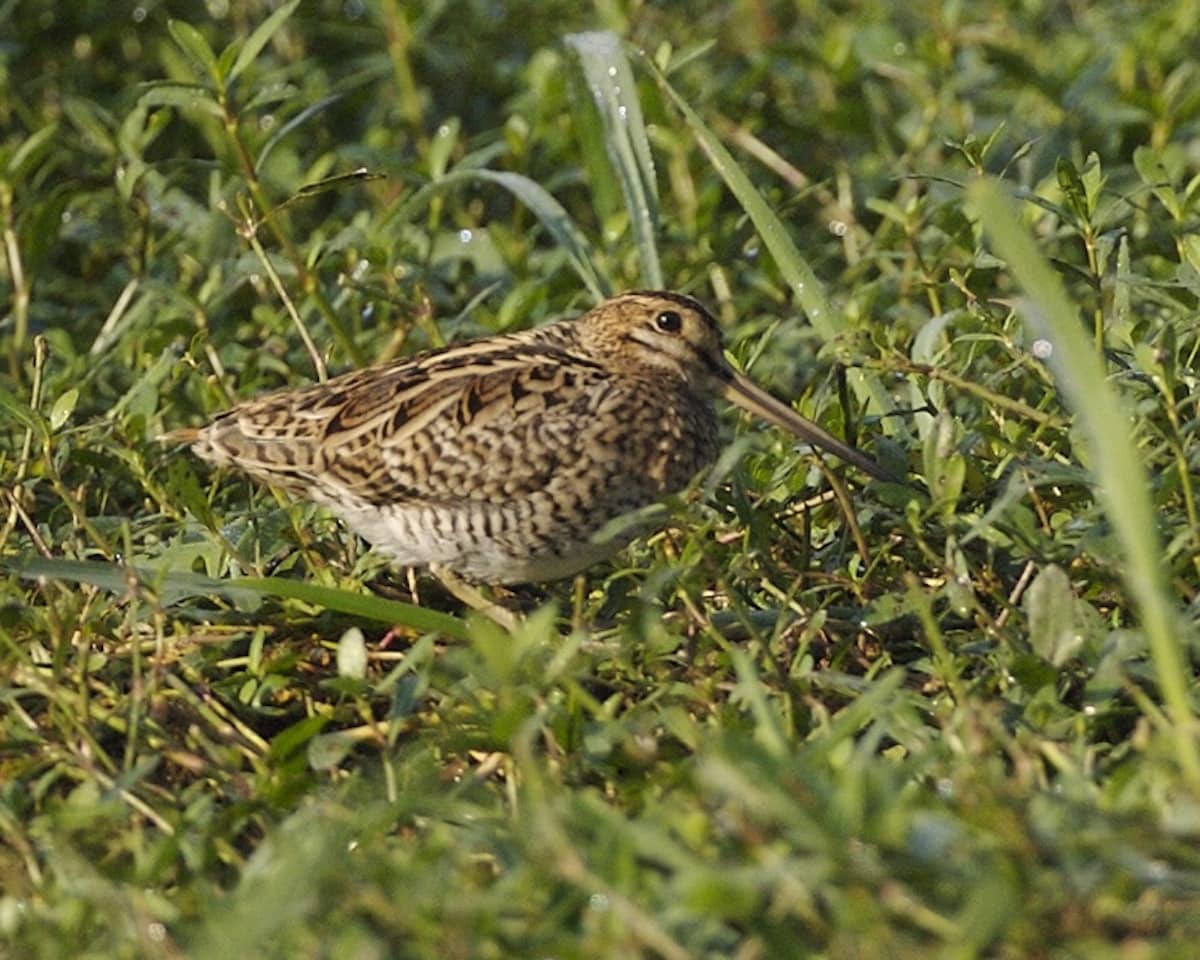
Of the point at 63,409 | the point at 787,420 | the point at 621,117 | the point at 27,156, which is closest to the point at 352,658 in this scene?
the point at 63,409

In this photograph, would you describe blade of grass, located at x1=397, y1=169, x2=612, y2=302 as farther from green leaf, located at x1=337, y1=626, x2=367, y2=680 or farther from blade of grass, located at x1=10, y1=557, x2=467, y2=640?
green leaf, located at x1=337, y1=626, x2=367, y2=680

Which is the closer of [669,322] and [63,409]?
[63,409]

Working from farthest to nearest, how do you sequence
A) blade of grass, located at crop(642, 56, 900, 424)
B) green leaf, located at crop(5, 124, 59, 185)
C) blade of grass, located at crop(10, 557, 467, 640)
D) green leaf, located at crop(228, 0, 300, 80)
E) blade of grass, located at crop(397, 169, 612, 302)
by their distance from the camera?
green leaf, located at crop(5, 124, 59, 185)
blade of grass, located at crop(397, 169, 612, 302)
green leaf, located at crop(228, 0, 300, 80)
blade of grass, located at crop(642, 56, 900, 424)
blade of grass, located at crop(10, 557, 467, 640)

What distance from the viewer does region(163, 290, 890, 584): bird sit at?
13.1ft

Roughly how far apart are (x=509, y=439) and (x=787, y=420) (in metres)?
0.48

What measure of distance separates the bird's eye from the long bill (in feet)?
0.42

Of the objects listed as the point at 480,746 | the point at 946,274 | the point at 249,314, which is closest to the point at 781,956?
the point at 480,746

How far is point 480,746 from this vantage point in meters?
3.45

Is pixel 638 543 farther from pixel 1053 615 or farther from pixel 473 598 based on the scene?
pixel 1053 615

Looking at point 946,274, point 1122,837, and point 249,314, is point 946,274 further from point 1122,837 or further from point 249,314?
point 1122,837

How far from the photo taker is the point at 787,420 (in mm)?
4098

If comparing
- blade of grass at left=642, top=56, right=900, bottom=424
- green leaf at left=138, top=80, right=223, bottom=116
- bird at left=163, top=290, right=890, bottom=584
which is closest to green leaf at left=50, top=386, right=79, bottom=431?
bird at left=163, top=290, right=890, bottom=584

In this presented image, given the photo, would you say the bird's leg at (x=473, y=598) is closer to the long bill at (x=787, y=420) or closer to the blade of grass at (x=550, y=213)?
the long bill at (x=787, y=420)

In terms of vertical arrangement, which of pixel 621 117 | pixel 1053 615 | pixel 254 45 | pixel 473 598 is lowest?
pixel 473 598
